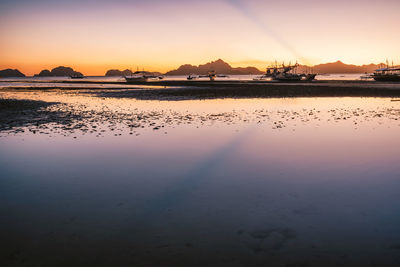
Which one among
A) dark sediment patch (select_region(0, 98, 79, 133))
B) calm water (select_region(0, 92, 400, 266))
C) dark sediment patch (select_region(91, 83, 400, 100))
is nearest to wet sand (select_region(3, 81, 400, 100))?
dark sediment patch (select_region(91, 83, 400, 100))

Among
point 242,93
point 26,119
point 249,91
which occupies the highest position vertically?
point 249,91

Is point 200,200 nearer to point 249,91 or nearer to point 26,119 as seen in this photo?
point 26,119

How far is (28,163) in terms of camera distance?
1207 centimetres

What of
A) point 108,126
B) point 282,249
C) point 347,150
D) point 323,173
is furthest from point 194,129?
point 282,249

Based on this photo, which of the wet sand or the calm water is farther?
the wet sand

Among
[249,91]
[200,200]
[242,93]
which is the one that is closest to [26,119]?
[200,200]

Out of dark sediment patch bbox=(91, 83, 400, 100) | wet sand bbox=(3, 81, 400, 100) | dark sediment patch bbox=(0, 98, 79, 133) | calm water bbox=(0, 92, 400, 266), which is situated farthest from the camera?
wet sand bbox=(3, 81, 400, 100)

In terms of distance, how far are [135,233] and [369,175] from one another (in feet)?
25.4

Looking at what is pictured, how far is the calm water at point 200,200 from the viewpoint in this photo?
541 cm

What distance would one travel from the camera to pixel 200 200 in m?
8.02

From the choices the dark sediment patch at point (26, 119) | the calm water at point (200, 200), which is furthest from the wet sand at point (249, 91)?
the calm water at point (200, 200)

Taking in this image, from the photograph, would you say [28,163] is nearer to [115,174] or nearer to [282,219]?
[115,174]

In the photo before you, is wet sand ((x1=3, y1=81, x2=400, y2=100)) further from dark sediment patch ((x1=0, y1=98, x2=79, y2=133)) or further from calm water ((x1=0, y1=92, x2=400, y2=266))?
calm water ((x1=0, y1=92, x2=400, y2=266))

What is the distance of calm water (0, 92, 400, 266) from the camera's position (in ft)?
17.7
